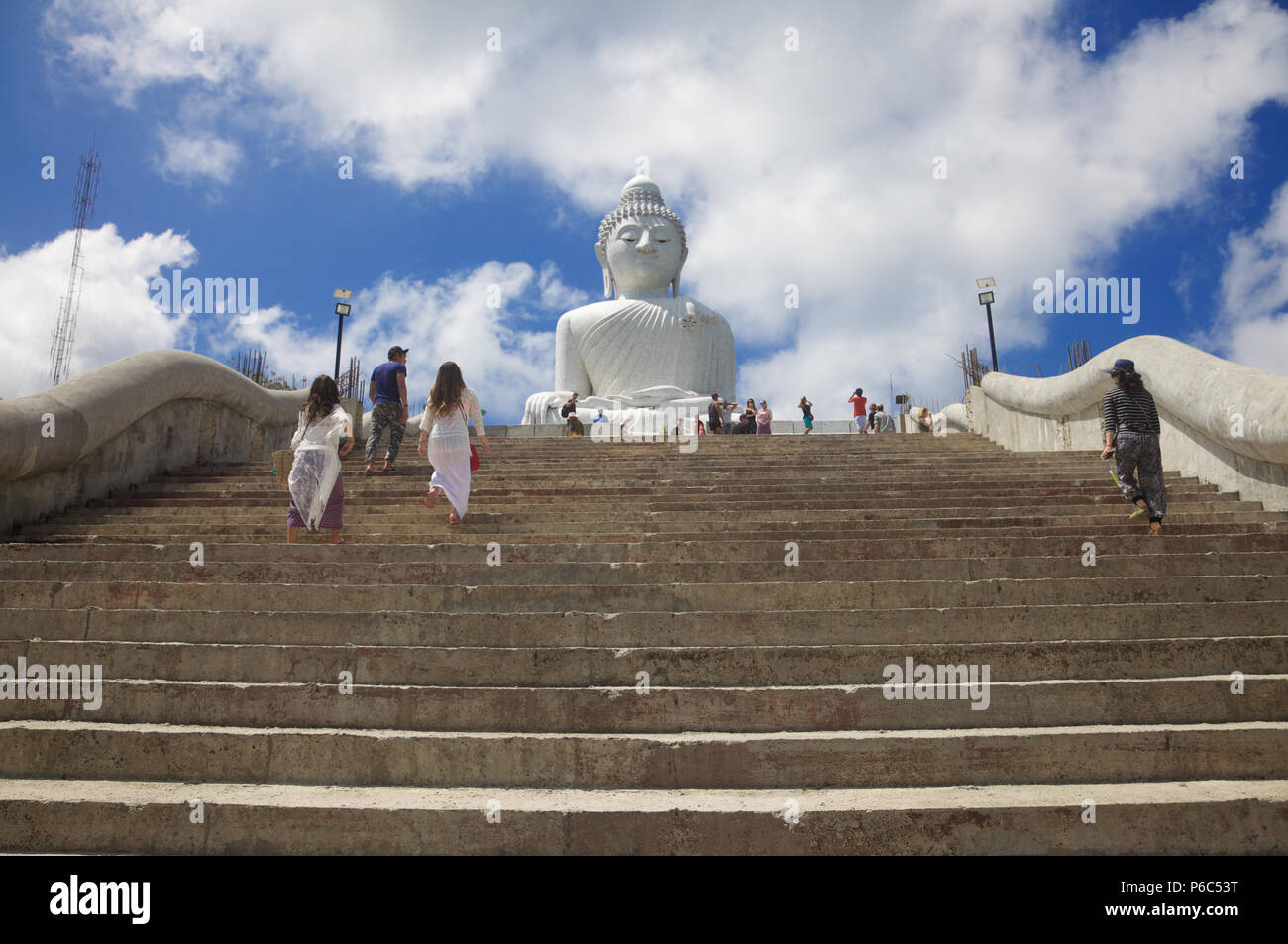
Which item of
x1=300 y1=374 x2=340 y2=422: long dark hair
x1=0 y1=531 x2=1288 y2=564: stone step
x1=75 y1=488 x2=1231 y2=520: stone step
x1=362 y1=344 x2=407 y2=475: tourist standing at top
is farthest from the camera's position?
x1=362 y1=344 x2=407 y2=475: tourist standing at top

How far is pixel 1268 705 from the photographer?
301 centimetres

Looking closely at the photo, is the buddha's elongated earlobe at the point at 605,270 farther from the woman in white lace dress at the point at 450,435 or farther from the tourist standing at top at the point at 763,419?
the woman in white lace dress at the point at 450,435

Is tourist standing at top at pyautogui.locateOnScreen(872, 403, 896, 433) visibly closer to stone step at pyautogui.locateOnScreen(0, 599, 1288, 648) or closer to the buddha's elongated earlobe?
the buddha's elongated earlobe

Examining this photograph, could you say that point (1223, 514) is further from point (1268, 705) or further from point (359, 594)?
point (359, 594)

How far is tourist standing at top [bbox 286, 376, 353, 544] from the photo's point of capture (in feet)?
16.2

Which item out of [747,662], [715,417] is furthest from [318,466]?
[715,417]

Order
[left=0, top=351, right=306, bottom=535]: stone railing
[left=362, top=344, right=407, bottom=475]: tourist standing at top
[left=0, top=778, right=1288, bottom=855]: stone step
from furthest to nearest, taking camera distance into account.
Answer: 1. [left=362, top=344, right=407, bottom=475]: tourist standing at top
2. [left=0, top=351, right=306, bottom=535]: stone railing
3. [left=0, top=778, right=1288, bottom=855]: stone step

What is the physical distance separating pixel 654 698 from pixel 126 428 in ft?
19.1

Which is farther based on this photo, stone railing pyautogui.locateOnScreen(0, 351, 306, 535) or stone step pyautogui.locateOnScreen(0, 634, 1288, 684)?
stone railing pyautogui.locateOnScreen(0, 351, 306, 535)

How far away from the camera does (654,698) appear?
3059mm

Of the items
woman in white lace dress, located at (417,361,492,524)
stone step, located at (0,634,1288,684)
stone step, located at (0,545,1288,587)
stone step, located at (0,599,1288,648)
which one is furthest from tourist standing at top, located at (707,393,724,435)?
stone step, located at (0,634,1288,684)

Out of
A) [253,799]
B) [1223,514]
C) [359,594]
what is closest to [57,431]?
[359,594]

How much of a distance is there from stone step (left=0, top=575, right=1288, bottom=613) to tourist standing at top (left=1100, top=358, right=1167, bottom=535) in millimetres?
1244
